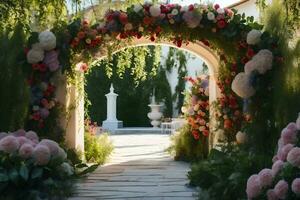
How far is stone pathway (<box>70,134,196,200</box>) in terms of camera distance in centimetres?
569

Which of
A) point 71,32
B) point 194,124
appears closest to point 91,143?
point 194,124

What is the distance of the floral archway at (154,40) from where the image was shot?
266 inches

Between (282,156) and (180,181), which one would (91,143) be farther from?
(282,156)

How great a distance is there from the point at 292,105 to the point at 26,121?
3652mm

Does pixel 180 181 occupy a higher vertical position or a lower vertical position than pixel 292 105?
lower

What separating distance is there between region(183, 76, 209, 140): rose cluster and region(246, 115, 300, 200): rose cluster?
14.3 feet

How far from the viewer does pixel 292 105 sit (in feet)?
19.3

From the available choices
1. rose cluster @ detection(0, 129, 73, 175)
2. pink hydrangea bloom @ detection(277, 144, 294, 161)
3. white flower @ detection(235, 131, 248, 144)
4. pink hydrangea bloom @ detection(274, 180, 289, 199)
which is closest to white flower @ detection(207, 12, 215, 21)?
white flower @ detection(235, 131, 248, 144)

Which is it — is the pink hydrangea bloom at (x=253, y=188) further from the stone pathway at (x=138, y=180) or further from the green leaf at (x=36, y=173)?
the green leaf at (x=36, y=173)

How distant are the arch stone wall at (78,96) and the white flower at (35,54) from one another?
0.67 m

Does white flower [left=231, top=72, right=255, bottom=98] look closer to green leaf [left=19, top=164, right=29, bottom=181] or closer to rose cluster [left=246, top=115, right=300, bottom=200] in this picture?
rose cluster [left=246, top=115, right=300, bottom=200]

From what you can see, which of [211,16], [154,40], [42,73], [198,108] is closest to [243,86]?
[211,16]

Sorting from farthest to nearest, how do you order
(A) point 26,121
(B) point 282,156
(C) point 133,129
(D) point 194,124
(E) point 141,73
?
(C) point 133,129, (D) point 194,124, (E) point 141,73, (A) point 26,121, (B) point 282,156

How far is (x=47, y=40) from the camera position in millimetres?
6754
